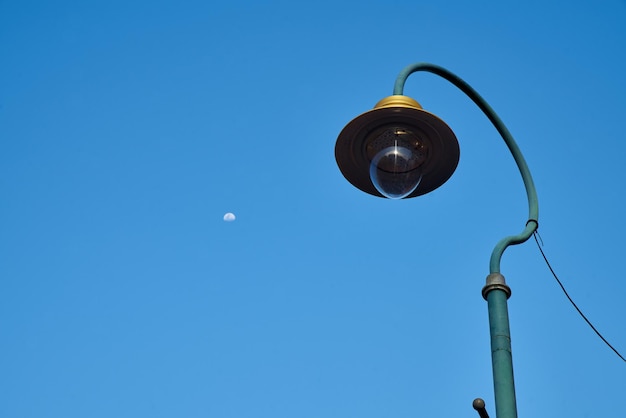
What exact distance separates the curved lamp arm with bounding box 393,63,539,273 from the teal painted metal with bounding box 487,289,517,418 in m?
0.27

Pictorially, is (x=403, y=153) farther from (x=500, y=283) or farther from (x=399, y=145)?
(x=500, y=283)

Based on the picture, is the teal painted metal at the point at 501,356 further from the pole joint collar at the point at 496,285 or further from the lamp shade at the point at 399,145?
the lamp shade at the point at 399,145

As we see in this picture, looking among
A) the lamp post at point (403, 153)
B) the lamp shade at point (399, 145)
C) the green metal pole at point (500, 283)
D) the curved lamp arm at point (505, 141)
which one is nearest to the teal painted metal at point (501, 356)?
the green metal pole at point (500, 283)

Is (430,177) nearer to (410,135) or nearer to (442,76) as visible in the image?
(410,135)

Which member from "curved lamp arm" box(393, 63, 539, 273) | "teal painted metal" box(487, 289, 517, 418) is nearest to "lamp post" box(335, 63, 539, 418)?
"curved lamp arm" box(393, 63, 539, 273)

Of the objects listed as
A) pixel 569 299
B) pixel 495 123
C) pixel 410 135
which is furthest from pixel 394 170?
pixel 569 299

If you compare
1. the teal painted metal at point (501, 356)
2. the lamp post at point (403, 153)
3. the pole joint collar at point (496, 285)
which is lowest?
the teal painted metal at point (501, 356)

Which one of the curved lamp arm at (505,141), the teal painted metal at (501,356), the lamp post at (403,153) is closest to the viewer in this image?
the teal painted metal at (501,356)

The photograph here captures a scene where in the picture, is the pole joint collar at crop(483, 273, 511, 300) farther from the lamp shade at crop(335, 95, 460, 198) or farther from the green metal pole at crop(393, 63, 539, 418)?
the lamp shade at crop(335, 95, 460, 198)

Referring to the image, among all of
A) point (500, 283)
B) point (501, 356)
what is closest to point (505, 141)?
point (500, 283)

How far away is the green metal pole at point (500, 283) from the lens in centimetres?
497

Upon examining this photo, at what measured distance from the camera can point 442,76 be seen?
264 inches

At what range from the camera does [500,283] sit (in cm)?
546

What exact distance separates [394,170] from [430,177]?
0.34 metres
